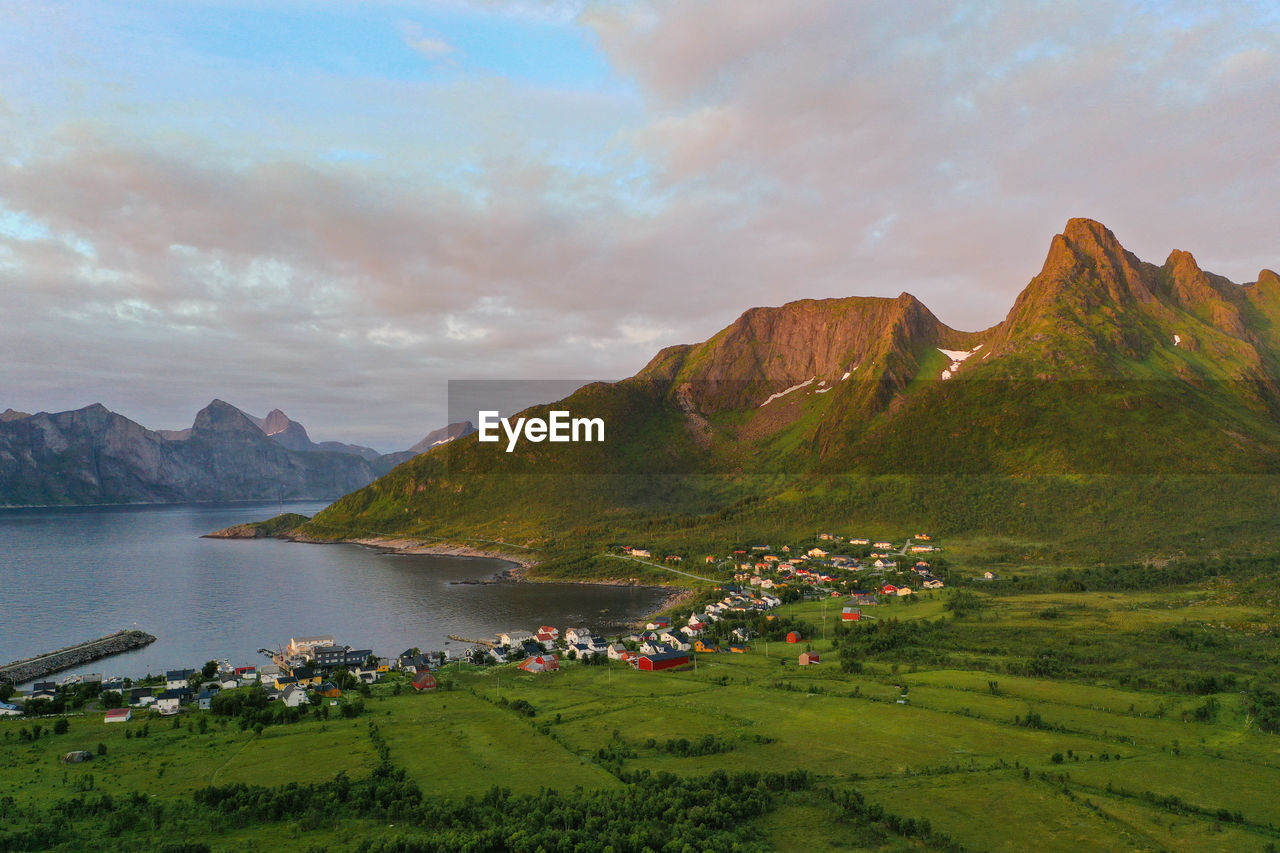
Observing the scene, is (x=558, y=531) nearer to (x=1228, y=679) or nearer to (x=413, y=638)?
(x=413, y=638)

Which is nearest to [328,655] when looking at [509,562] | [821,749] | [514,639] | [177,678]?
[177,678]

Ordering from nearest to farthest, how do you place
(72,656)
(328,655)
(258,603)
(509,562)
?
(328,655) < (72,656) < (258,603) < (509,562)

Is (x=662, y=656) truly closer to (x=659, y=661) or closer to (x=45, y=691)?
(x=659, y=661)

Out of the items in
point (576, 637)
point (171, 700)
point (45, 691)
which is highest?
point (171, 700)

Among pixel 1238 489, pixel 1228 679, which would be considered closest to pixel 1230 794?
pixel 1228 679

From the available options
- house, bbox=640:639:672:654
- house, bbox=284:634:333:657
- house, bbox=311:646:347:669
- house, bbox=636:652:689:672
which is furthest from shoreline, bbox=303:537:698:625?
house, bbox=284:634:333:657

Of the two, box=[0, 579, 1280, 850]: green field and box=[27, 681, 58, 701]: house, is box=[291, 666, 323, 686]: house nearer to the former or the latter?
box=[0, 579, 1280, 850]: green field
